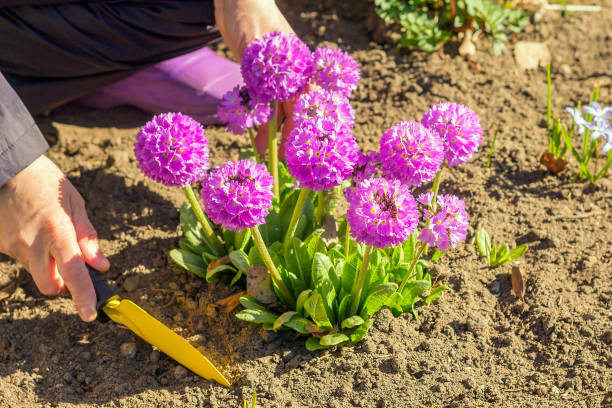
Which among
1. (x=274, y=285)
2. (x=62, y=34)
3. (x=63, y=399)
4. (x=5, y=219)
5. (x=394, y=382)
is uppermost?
(x=62, y=34)

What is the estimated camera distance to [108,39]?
9.89ft

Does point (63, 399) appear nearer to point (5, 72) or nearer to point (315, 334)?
point (315, 334)

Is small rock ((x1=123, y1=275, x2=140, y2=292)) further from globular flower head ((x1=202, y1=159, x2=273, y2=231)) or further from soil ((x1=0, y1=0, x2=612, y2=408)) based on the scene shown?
globular flower head ((x1=202, y1=159, x2=273, y2=231))

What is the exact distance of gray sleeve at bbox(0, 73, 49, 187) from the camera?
213 centimetres

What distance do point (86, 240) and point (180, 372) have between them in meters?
0.55

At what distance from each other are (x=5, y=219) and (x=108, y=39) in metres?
1.20

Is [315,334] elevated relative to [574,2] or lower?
lower

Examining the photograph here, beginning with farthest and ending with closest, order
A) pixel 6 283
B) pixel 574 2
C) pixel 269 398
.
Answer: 1. pixel 574 2
2. pixel 6 283
3. pixel 269 398

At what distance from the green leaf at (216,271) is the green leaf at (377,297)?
20.3 inches

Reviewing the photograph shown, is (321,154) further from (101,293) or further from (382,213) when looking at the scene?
(101,293)

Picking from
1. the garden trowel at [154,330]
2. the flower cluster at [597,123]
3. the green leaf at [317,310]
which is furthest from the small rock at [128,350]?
the flower cluster at [597,123]

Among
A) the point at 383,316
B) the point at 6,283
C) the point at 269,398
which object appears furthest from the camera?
the point at 6,283

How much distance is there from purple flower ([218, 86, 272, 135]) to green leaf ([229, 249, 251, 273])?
16.4 inches

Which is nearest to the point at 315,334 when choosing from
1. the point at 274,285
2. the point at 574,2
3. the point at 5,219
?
the point at 274,285
